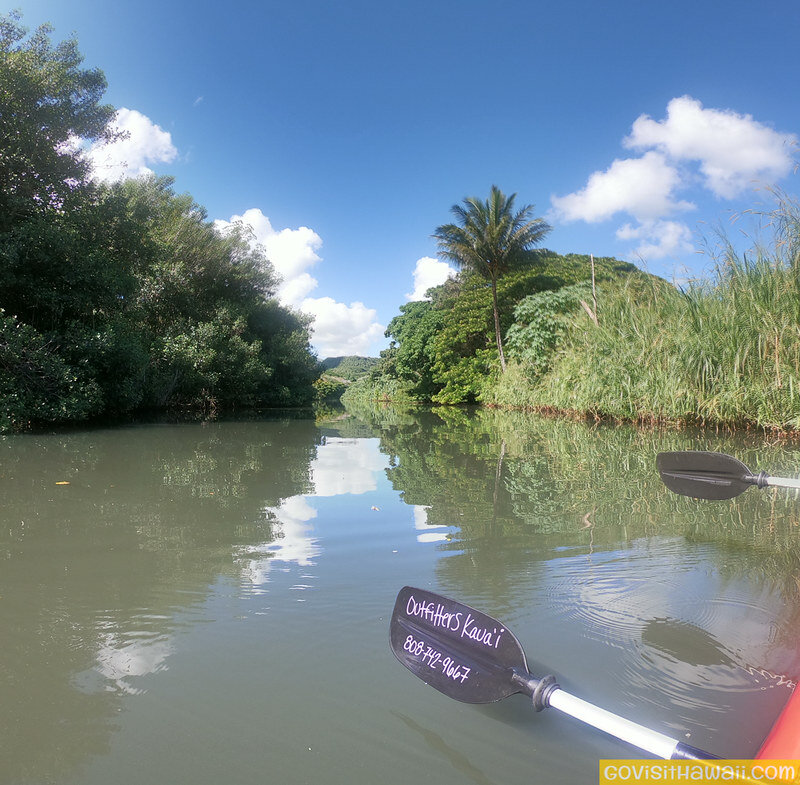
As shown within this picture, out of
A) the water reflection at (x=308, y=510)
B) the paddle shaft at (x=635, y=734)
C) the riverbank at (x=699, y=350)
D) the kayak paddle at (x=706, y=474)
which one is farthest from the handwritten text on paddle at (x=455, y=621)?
the riverbank at (x=699, y=350)

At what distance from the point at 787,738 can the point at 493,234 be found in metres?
22.5

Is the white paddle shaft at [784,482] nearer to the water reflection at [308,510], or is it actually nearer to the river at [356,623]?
the river at [356,623]

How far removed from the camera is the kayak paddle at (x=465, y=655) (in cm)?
111

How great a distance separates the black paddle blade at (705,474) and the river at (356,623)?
299mm

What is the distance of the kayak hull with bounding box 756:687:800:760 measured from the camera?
34.8 inches

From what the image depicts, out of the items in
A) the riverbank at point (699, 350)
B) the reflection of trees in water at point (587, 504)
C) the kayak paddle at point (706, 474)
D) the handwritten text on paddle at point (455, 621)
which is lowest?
the reflection of trees in water at point (587, 504)

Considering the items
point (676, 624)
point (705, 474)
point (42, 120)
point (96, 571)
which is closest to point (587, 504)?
point (705, 474)

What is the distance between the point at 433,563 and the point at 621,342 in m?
8.19

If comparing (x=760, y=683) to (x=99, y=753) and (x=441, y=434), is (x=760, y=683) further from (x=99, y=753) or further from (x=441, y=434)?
(x=441, y=434)

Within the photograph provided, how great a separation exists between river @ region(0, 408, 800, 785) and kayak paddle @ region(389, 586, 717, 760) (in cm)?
10

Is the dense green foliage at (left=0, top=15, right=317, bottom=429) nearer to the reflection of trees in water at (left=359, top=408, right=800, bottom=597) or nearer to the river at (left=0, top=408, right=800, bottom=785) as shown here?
the river at (left=0, top=408, right=800, bottom=785)

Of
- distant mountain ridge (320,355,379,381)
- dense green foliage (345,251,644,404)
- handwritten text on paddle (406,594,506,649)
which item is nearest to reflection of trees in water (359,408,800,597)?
handwritten text on paddle (406,594,506,649)

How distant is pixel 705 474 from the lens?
8.69 feet

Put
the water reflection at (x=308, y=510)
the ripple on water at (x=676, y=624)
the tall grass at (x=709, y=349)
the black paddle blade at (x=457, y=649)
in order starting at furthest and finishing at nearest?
the tall grass at (x=709, y=349) < the water reflection at (x=308, y=510) < the ripple on water at (x=676, y=624) < the black paddle blade at (x=457, y=649)
